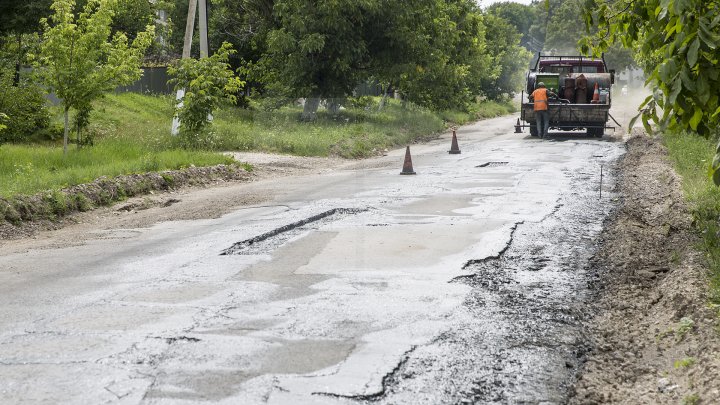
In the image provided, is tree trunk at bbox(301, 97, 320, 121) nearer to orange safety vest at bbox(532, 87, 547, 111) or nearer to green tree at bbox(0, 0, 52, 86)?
orange safety vest at bbox(532, 87, 547, 111)

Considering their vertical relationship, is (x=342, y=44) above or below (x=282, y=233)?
above

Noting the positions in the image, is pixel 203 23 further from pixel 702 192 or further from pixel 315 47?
pixel 702 192

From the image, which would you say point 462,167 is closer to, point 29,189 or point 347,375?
point 29,189

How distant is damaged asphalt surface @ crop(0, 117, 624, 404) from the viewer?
559cm

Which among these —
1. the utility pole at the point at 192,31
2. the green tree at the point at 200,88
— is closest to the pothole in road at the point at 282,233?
the green tree at the point at 200,88

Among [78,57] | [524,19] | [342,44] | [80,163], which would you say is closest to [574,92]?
[342,44]

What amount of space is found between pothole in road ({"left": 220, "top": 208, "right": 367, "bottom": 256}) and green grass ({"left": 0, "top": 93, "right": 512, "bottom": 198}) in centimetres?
442

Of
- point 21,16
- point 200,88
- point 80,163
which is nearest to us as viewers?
point 80,163

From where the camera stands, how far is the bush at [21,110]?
75.2 ft

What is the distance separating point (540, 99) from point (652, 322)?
22.1 metres

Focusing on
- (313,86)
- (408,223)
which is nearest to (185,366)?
(408,223)

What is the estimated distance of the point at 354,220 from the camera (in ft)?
40.5

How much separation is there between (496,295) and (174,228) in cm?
547

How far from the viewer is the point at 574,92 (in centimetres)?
3059
